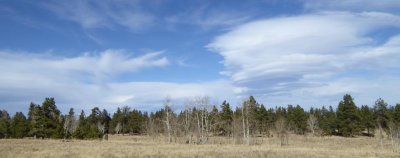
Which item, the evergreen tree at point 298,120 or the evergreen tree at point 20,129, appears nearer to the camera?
the evergreen tree at point 20,129

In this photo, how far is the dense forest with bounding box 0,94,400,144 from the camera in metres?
70.8

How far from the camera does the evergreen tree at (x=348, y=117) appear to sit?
87625mm

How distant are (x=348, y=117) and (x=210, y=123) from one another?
35.0 metres

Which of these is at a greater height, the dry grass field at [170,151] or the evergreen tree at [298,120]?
the evergreen tree at [298,120]

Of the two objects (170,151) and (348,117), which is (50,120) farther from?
(348,117)

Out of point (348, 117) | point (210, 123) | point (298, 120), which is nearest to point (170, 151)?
point (210, 123)

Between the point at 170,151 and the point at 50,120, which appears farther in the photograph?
the point at 50,120

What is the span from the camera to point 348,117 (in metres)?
88.6

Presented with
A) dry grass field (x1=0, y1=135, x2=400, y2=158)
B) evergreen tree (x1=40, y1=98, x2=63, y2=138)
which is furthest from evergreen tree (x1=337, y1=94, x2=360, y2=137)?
evergreen tree (x1=40, y1=98, x2=63, y2=138)

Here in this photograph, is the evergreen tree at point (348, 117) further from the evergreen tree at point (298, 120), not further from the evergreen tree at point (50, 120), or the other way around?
the evergreen tree at point (50, 120)

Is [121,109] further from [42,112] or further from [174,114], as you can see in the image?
[42,112]

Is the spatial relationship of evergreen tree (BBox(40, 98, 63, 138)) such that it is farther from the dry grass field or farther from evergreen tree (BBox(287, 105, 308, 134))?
evergreen tree (BBox(287, 105, 308, 134))

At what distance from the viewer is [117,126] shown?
118 metres

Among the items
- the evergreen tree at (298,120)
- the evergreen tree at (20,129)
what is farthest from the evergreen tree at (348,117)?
the evergreen tree at (20,129)
